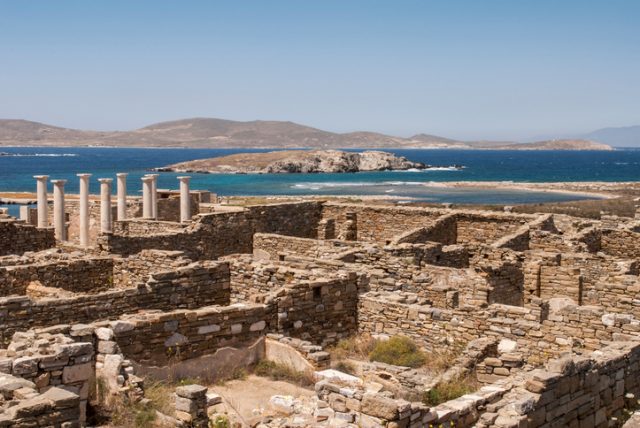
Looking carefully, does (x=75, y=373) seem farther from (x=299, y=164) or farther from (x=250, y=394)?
(x=299, y=164)

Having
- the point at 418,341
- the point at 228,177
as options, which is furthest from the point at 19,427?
the point at 228,177

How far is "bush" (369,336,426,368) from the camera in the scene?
37.2 ft

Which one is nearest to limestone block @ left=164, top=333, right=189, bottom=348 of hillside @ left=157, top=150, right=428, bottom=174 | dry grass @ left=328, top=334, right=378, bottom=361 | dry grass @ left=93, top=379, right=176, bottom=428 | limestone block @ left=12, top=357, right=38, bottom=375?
dry grass @ left=93, top=379, right=176, bottom=428

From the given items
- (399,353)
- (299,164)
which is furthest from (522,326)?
(299,164)

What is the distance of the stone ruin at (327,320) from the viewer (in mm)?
8141

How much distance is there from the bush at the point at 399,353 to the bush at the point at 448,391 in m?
1.12

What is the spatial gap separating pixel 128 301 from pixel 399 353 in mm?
4327

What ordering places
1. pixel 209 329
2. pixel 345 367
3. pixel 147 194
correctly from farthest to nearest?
pixel 147 194, pixel 345 367, pixel 209 329

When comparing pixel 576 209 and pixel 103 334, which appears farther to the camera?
pixel 576 209

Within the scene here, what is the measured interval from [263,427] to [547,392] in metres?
3.19

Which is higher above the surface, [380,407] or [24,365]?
[24,365]

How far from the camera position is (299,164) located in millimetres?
174000

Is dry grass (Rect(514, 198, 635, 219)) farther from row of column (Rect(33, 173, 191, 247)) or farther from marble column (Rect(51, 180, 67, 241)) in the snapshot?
marble column (Rect(51, 180, 67, 241))

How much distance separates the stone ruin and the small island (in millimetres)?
151877
